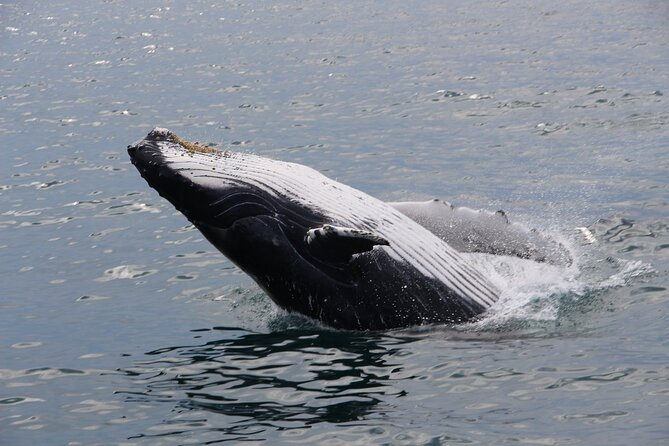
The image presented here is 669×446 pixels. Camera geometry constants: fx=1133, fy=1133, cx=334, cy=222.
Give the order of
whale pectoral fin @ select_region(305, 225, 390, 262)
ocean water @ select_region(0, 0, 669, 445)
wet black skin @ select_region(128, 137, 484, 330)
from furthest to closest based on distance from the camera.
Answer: wet black skin @ select_region(128, 137, 484, 330) → whale pectoral fin @ select_region(305, 225, 390, 262) → ocean water @ select_region(0, 0, 669, 445)

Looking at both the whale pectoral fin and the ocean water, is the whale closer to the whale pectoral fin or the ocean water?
the whale pectoral fin

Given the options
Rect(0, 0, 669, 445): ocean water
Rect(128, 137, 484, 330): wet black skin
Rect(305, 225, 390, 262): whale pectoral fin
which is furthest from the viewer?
Rect(128, 137, 484, 330): wet black skin

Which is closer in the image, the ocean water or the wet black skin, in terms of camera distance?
the ocean water

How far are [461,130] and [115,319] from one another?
13.2m

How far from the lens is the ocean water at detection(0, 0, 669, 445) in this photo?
11555mm

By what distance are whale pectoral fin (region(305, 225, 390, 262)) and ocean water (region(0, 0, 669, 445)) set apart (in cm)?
102

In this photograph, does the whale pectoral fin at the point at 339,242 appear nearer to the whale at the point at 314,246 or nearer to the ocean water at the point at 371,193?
the whale at the point at 314,246

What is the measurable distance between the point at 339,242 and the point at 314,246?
419mm

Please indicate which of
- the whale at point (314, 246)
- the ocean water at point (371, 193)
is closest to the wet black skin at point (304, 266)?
the whale at point (314, 246)

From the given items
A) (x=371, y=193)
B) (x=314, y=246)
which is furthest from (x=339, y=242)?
(x=371, y=193)

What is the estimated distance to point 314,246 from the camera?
12906mm

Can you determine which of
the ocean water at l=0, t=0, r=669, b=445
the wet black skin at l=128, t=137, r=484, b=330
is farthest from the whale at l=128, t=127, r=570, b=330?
the ocean water at l=0, t=0, r=669, b=445

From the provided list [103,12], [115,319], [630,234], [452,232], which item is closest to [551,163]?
[630,234]

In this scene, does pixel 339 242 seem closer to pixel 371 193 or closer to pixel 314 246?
pixel 314 246
